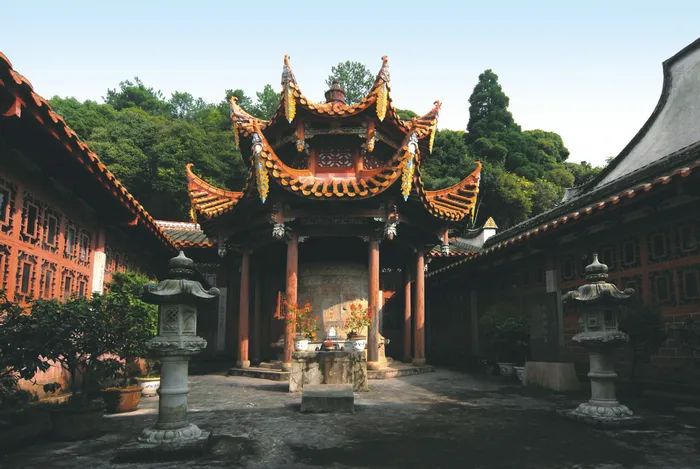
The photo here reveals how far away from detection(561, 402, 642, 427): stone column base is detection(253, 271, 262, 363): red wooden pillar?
1056 cm

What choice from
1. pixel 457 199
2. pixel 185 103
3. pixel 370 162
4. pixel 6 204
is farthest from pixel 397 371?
pixel 185 103

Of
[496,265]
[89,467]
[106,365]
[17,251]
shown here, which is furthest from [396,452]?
[496,265]

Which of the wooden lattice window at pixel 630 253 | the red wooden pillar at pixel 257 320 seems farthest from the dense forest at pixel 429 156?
the wooden lattice window at pixel 630 253

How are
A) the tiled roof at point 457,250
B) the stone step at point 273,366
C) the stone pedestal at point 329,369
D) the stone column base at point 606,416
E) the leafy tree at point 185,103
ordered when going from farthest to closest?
the leafy tree at point 185,103, the tiled roof at point 457,250, the stone step at point 273,366, the stone pedestal at point 329,369, the stone column base at point 606,416

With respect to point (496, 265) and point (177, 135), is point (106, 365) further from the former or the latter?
point (177, 135)

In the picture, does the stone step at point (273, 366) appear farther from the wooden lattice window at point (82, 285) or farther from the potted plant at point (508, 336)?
the potted plant at point (508, 336)

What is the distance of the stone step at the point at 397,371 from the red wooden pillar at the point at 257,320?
4570mm

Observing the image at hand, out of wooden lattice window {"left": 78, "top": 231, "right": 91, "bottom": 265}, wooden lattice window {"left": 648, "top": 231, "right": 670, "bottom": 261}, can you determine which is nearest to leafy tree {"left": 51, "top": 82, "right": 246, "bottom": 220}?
wooden lattice window {"left": 78, "top": 231, "right": 91, "bottom": 265}

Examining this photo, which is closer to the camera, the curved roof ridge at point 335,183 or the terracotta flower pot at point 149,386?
the terracotta flower pot at point 149,386

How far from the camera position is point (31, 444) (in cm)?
629

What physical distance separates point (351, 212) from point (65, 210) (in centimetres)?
678

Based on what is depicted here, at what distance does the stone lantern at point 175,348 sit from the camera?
5.97 metres

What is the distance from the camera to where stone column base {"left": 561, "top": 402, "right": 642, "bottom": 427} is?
283 inches

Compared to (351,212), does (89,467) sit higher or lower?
lower
